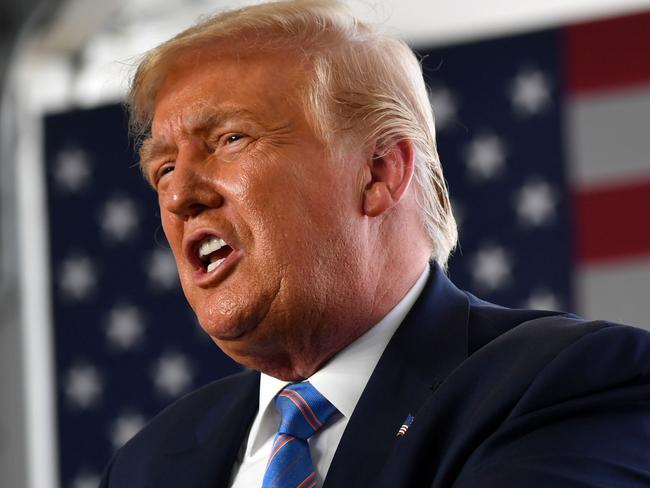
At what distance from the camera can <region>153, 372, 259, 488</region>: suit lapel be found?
70.6 inches

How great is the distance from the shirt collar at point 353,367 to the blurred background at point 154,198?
9.36 feet

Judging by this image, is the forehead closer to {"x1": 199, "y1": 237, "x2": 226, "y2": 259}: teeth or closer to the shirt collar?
{"x1": 199, "y1": 237, "x2": 226, "y2": 259}: teeth

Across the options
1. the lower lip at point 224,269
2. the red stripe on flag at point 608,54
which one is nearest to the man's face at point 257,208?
the lower lip at point 224,269

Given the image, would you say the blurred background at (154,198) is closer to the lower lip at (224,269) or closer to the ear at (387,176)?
the ear at (387,176)

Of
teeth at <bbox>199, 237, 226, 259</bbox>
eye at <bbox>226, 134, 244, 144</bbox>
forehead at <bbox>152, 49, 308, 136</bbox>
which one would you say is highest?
forehead at <bbox>152, 49, 308, 136</bbox>

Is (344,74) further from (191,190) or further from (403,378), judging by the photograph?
(403,378)

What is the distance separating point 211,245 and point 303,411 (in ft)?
0.94

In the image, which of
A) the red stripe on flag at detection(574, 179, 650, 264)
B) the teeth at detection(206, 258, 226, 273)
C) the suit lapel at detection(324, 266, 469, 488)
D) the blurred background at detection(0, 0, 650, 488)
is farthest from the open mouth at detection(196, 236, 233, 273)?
the red stripe on flag at detection(574, 179, 650, 264)

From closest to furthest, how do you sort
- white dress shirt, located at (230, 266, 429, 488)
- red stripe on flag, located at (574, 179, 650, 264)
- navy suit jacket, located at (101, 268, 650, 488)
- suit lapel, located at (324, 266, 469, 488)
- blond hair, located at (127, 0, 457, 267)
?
navy suit jacket, located at (101, 268, 650, 488) < suit lapel, located at (324, 266, 469, 488) < white dress shirt, located at (230, 266, 429, 488) < blond hair, located at (127, 0, 457, 267) < red stripe on flag, located at (574, 179, 650, 264)

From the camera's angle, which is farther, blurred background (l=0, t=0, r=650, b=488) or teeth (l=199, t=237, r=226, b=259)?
blurred background (l=0, t=0, r=650, b=488)

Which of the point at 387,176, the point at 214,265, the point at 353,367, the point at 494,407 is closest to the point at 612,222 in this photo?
the point at 387,176

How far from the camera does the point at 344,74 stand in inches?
71.2

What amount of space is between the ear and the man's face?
3 cm

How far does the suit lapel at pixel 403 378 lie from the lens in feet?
4.99
